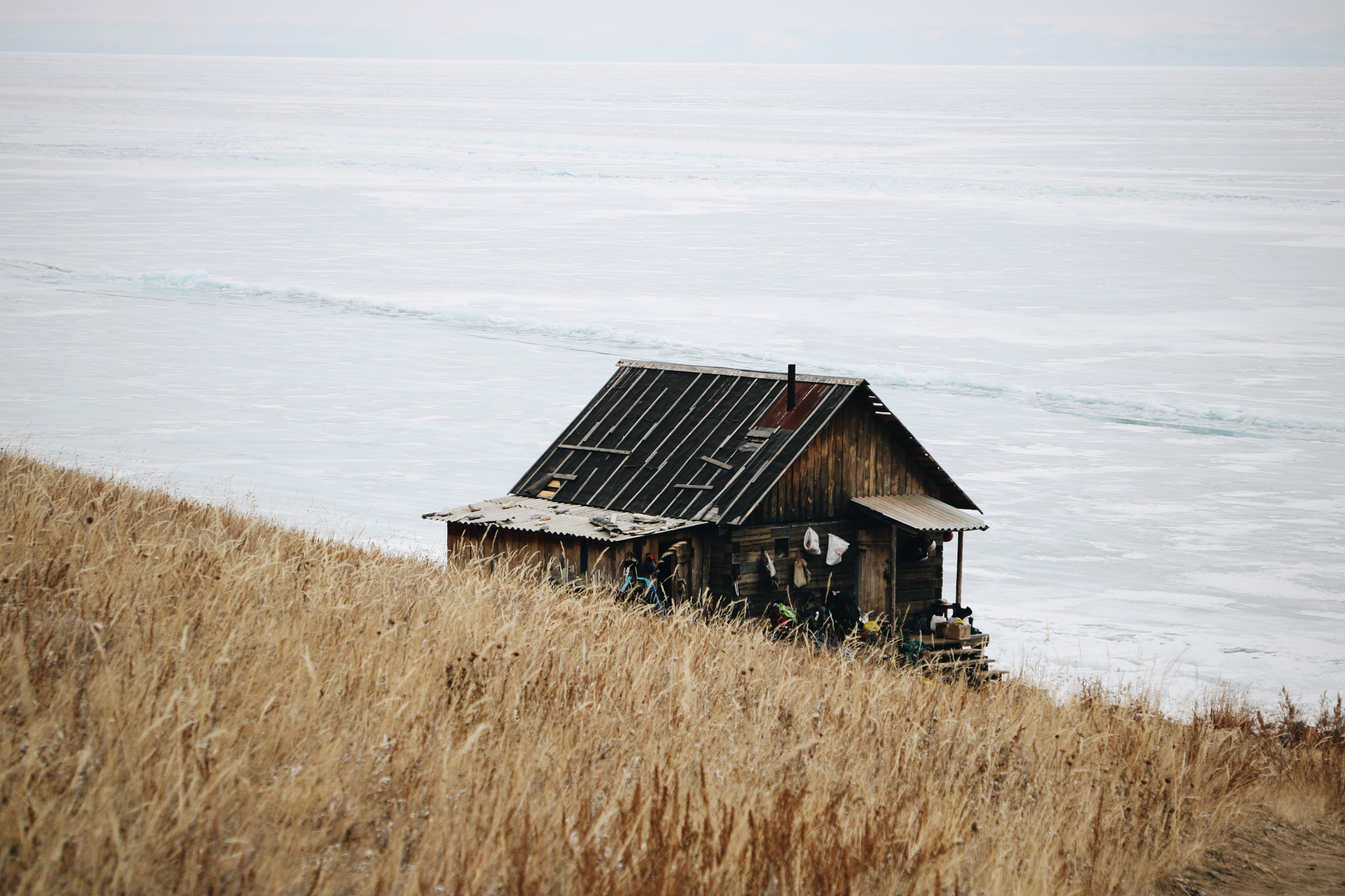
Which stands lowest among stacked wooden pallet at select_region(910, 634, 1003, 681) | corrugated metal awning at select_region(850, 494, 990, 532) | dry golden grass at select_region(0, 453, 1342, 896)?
stacked wooden pallet at select_region(910, 634, 1003, 681)

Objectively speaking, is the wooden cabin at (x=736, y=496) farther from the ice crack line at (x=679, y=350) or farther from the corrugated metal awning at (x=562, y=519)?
the ice crack line at (x=679, y=350)

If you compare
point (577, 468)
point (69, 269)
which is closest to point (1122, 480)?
point (577, 468)

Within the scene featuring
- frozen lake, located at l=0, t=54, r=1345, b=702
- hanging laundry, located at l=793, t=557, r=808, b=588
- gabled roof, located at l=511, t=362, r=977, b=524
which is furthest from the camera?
frozen lake, located at l=0, t=54, r=1345, b=702

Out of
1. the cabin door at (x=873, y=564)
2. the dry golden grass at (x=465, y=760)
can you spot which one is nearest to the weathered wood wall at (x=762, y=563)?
the cabin door at (x=873, y=564)

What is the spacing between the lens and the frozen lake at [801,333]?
83.0 ft

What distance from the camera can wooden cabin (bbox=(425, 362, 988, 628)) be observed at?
17.2 meters

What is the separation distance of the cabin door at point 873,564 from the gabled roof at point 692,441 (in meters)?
1.44

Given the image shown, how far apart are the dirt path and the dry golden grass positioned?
20 cm

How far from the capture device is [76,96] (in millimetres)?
197875

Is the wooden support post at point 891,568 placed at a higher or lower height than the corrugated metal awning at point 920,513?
lower

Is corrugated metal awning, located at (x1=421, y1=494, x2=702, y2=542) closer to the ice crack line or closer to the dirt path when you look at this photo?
the dirt path

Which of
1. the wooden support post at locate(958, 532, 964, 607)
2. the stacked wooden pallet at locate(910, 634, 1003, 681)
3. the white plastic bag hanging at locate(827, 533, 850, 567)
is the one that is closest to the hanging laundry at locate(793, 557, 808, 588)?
the white plastic bag hanging at locate(827, 533, 850, 567)

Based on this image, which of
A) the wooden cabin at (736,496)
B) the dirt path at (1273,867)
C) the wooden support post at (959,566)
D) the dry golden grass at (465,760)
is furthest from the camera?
the wooden support post at (959,566)

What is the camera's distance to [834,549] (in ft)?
59.7
